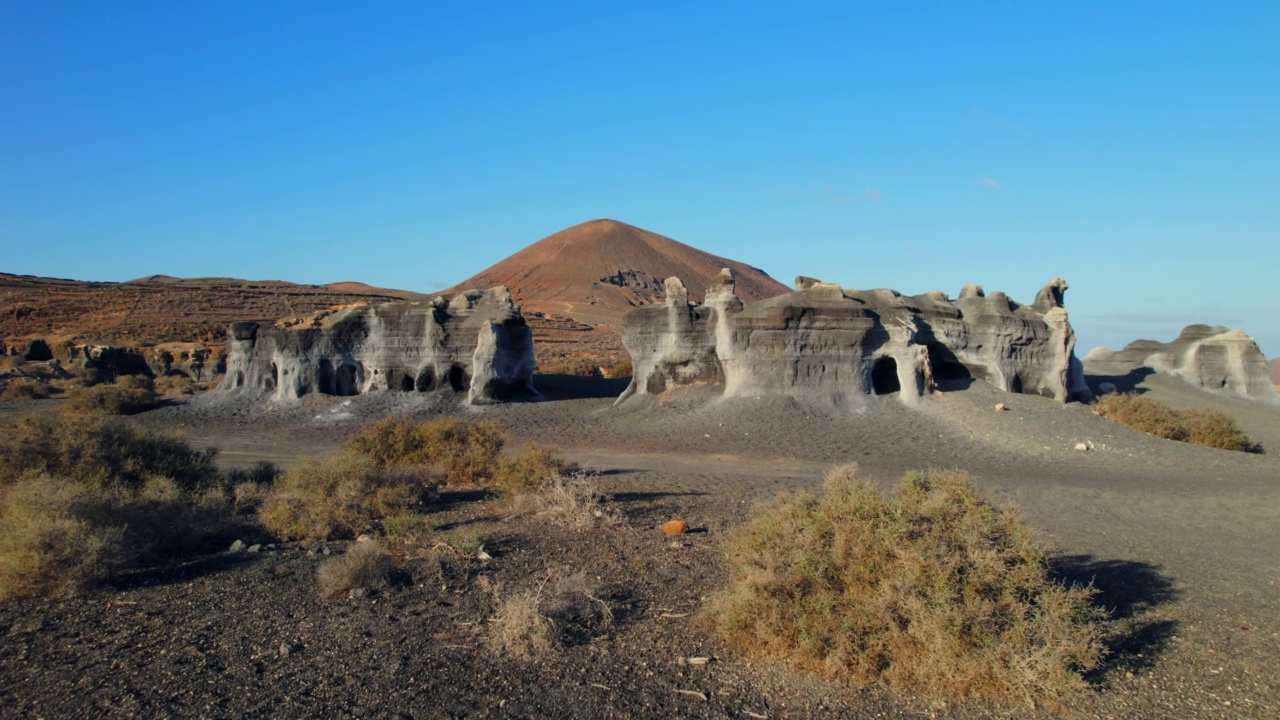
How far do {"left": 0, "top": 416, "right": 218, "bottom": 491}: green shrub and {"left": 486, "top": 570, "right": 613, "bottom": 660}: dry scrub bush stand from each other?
5578mm

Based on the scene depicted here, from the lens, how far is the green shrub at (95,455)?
29.2 ft

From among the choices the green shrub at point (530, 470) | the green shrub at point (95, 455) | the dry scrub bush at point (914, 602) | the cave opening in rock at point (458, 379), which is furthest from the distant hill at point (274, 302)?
the dry scrub bush at point (914, 602)

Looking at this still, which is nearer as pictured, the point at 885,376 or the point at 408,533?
the point at 408,533

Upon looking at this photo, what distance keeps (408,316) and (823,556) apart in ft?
73.2

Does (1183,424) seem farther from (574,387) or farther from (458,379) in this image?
(458,379)

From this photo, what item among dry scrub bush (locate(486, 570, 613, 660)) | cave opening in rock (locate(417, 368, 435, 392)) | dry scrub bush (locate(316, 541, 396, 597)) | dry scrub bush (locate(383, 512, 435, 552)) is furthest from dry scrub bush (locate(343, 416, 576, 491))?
cave opening in rock (locate(417, 368, 435, 392))

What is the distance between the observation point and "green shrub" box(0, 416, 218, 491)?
890cm

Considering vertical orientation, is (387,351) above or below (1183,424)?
above

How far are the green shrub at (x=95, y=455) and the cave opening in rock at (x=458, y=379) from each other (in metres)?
14.9

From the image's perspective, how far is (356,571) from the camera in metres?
6.37

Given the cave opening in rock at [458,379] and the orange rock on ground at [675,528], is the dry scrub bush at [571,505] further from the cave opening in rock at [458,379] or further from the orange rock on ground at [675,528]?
the cave opening in rock at [458,379]

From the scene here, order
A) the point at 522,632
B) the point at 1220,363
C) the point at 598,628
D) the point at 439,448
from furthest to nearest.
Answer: the point at 1220,363 < the point at 439,448 < the point at 598,628 < the point at 522,632

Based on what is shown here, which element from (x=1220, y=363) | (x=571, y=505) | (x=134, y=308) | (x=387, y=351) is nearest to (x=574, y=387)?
(x=387, y=351)

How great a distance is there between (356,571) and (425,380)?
19.5 m
